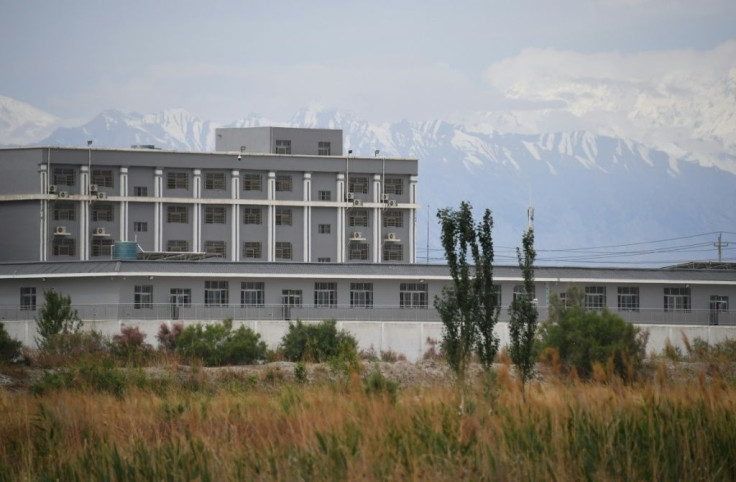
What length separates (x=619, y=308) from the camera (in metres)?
67.7

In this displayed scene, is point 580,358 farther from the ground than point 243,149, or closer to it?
closer to it

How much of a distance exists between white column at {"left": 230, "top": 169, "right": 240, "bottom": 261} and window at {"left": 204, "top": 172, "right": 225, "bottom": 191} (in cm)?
76

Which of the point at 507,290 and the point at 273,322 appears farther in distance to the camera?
the point at 507,290

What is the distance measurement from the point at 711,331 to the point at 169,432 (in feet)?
153

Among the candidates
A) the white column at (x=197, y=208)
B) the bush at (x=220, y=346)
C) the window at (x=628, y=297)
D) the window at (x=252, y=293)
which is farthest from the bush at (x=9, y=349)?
the white column at (x=197, y=208)

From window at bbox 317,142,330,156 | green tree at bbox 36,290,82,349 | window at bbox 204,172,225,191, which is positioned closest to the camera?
green tree at bbox 36,290,82,349

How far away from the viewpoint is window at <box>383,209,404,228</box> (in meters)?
93.3

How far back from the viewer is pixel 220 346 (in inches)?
1991

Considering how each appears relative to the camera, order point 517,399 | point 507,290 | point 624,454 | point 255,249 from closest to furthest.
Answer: point 624,454
point 517,399
point 507,290
point 255,249

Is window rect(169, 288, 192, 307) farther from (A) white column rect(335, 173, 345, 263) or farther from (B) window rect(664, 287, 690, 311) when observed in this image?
(A) white column rect(335, 173, 345, 263)

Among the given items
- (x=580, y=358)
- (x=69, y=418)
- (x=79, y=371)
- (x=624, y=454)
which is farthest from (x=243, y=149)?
(x=624, y=454)

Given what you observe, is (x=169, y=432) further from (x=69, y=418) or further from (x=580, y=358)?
(x=580, y=358)

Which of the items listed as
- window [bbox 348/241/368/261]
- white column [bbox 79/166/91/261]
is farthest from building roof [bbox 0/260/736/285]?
window [bbox 348/241/368/261]

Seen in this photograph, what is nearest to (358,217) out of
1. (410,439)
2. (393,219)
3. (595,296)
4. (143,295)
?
(393,219)
